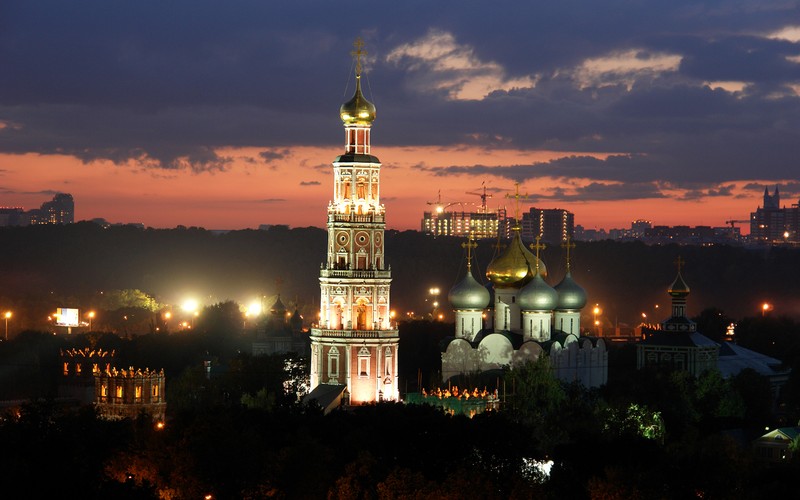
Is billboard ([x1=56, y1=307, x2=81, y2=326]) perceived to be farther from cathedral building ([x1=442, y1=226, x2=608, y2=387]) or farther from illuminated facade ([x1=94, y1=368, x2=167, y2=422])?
cathedral building ([x1=442, y1=226, x2=608, y2=387])

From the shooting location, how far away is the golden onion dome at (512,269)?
86188 mm

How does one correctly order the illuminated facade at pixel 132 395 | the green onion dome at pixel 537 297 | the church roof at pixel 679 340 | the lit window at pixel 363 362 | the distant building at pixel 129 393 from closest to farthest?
the lit window at pixel 363 362 < the distant building at pixel 129 393 < the illuminated facade at pixel 132 395 < the green onion dome at pixel 537 297 < the church roof at pixel 679 340

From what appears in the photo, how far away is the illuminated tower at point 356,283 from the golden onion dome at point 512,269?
→ 750cm

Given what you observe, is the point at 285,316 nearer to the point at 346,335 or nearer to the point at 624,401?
the point at 346,335

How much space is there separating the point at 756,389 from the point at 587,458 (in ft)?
86.8

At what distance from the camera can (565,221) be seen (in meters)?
185

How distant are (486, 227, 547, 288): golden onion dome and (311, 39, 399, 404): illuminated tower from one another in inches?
295

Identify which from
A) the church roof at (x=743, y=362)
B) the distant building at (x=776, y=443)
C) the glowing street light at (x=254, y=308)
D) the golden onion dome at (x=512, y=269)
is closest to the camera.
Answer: the distant building at (x=776, y=443)

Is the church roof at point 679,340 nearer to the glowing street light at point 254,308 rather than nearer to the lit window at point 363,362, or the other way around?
the lit window at point 363,362

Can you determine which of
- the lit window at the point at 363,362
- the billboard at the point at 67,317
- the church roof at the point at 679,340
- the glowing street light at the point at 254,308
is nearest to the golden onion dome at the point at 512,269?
the church roof at the point at 679,340

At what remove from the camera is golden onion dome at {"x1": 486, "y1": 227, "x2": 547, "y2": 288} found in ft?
283

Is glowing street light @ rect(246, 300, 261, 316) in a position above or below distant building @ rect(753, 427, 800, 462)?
above

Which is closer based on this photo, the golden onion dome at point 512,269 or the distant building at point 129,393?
the distant building at point 129,393

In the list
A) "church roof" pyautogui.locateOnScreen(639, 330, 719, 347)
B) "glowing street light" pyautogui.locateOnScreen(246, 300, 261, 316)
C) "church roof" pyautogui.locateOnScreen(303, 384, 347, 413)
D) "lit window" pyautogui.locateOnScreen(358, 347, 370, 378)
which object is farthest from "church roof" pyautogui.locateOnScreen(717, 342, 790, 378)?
"glowing street light" pyautogui.locateOnScreen(246, 300, 261, 316)
